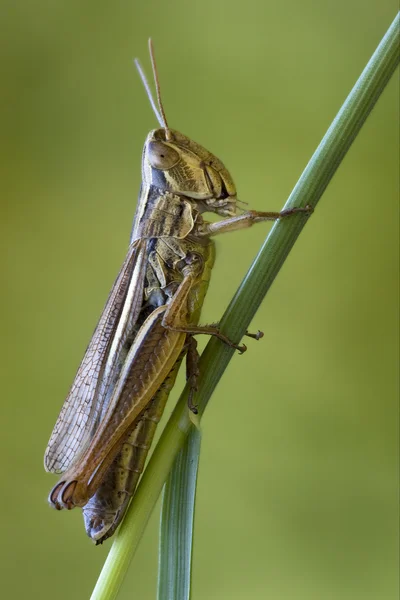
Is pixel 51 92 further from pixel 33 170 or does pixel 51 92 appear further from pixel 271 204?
pixel 271 204

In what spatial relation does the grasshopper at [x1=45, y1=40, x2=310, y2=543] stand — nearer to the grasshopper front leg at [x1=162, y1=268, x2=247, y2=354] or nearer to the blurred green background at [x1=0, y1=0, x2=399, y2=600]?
the grasshopper front leg at [x1=162, y1=268, x2=247, y2=354]

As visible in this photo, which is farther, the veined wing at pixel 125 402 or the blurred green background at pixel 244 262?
the blurred green background at pixel 244 262

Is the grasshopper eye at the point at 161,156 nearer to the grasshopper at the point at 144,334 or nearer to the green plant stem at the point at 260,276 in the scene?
the grasshopper at the point at 144,334

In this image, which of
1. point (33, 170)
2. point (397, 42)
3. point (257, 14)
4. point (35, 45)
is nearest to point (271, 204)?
point (257, 14)

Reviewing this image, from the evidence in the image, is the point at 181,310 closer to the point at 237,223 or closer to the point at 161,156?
the point at 237,223

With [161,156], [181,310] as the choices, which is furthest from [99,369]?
[161,156]

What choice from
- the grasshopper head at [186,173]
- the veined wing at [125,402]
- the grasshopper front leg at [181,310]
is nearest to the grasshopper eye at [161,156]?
the grasshopper head at [186,173]
